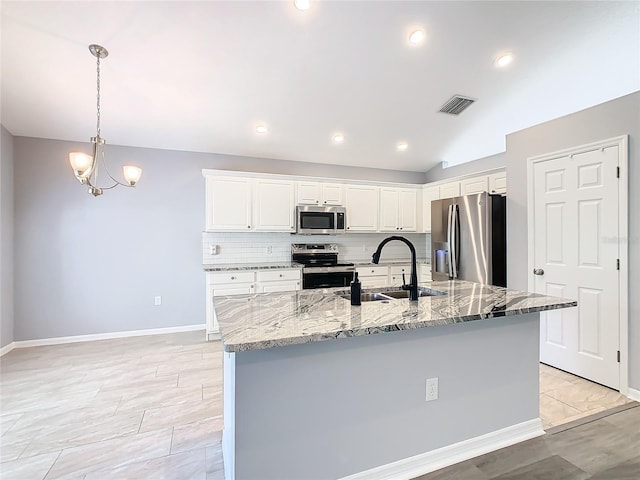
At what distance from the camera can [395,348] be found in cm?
164

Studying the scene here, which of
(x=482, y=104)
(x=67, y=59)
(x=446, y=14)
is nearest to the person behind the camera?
(x=446, y=14)

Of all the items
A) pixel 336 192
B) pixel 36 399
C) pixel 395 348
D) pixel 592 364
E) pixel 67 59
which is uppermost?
pixel 67 59

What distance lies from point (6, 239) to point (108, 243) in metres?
0.98

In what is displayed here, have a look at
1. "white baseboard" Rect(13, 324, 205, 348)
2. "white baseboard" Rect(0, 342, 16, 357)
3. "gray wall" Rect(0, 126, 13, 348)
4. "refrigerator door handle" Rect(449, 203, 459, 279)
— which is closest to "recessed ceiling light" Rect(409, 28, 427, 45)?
"refrigerator door handle" Rect(449, 203, 459, 279)

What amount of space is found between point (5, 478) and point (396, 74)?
423 centimetres

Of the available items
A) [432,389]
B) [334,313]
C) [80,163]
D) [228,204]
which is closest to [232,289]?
[228,204]

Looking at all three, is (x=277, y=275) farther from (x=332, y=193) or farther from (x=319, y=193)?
(x=332, y=193)

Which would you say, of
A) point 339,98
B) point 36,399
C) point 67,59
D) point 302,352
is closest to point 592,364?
point 302,352

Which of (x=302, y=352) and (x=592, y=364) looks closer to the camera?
(x=302, y=352)

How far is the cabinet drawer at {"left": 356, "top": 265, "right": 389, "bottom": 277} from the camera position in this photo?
469cm

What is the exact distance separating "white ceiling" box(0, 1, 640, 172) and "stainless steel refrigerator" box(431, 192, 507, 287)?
125 cm

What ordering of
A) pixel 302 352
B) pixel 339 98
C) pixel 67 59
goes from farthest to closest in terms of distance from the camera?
pixel 339 98
pixel 67 59
pixel 302 352

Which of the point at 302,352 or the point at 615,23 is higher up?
the point at 615,23

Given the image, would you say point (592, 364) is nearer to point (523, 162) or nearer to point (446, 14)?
point (523, 162)
